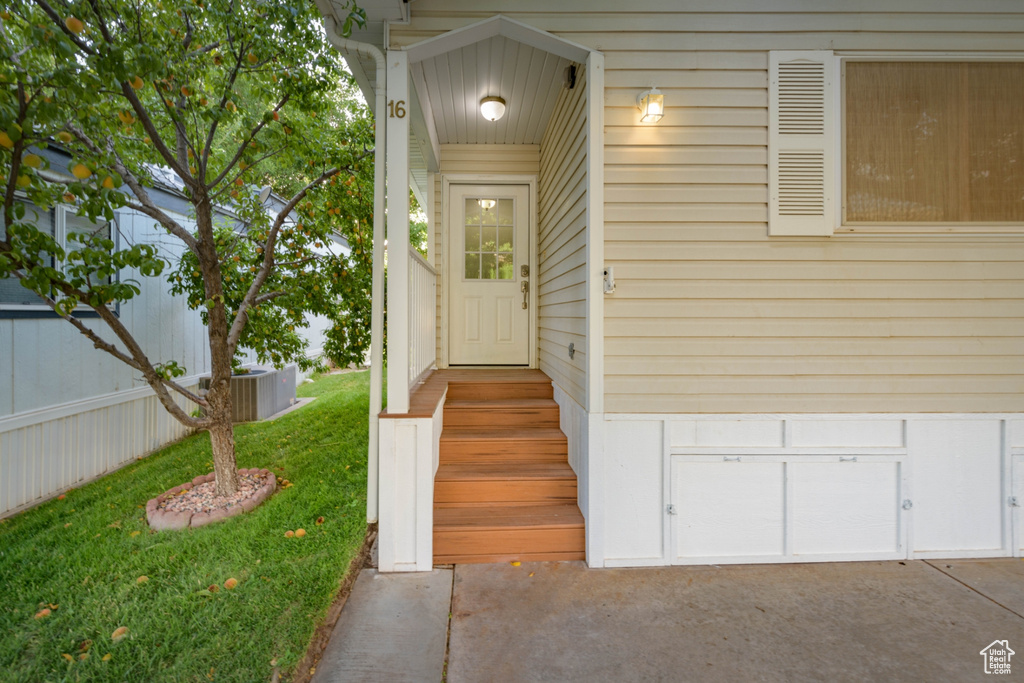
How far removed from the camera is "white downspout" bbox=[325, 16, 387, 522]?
8.84 feet

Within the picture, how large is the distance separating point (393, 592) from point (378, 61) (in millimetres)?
2879

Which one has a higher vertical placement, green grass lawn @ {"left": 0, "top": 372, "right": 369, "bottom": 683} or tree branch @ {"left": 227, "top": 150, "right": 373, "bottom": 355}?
tree branch @ {"left": 227, "top": 150, "right": 373, "bottom": 355}

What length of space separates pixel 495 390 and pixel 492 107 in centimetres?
206

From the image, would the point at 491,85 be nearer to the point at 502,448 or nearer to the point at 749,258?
the point at 749,258

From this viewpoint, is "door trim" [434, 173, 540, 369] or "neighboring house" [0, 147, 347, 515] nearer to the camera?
"neighboring house" [0, 147, 347, 515]

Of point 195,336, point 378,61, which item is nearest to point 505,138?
point 378,61

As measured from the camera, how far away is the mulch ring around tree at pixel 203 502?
2.99m

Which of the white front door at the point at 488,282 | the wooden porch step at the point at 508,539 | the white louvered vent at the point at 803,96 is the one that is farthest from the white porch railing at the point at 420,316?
the white louvered vent at the point at 803,96

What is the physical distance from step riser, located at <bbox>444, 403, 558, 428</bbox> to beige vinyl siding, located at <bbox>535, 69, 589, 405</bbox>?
A: 26cm

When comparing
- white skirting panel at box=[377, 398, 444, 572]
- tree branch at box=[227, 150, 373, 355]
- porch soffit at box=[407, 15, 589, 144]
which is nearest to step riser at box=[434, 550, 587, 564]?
white skirting panel at box=[377, 398, 444, 572]

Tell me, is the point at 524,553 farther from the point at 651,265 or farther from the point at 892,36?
the point at 892,36

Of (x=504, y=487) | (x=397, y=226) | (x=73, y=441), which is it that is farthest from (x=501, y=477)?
(x=73, y=441)

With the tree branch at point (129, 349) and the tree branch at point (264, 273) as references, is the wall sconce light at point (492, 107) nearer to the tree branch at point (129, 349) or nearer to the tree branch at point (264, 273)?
the tree branch at point (264, 273)

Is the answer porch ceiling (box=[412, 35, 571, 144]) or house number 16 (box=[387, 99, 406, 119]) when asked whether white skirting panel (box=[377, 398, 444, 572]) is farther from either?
porch ceiling (box=[412, 35, 571, 144])
